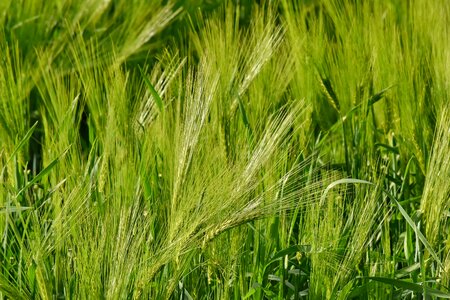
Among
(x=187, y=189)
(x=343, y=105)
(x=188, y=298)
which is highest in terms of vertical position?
(x=343, y=105)

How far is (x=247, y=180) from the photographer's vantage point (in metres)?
1.49

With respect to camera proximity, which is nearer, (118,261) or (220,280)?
(118,261)

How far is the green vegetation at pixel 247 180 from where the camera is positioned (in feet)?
4.80

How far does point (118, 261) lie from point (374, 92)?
3.11ft

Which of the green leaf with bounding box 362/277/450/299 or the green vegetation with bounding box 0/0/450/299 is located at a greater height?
the green vegetation with bounding box 0/0/450/299

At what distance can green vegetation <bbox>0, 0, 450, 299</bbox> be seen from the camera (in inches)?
57.6

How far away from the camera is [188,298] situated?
1.61 m

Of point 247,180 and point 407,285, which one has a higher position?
point 247,180

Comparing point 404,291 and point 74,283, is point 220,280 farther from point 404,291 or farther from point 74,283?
point 404,291

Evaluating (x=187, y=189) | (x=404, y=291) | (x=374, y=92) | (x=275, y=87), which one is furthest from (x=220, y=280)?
(x=374, y=92)

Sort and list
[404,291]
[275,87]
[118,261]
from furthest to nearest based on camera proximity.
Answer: [275,87], [404,291], [118,261]

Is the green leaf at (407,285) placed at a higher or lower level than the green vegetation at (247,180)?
lower

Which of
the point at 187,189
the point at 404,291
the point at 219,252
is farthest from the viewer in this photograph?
the point at 404,291

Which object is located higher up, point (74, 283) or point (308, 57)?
point (308, 57)
